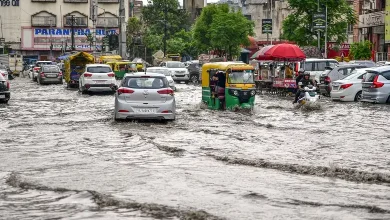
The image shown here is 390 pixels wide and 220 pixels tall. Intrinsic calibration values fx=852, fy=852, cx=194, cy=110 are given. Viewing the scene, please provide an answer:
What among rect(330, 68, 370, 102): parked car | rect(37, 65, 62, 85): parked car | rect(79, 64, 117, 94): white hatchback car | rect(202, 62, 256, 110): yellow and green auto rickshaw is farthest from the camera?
rect(37, 65, 62, 85): parked car

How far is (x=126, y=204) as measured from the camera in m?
11.5

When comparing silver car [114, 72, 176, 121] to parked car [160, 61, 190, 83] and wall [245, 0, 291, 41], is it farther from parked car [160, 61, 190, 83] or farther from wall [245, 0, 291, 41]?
wall [245, 0, 291, 41]

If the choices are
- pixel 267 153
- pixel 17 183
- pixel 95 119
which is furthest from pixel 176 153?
pixel 95 119

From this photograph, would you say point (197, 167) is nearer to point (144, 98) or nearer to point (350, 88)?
point (144, 98)

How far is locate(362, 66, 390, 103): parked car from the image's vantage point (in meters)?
33.8

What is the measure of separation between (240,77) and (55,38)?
92.8 meters

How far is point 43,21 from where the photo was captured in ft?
398

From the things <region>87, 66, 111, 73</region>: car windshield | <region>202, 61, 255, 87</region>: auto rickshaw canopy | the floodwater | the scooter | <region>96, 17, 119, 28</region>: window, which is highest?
<region>96, 17, 119, 28</region>: window

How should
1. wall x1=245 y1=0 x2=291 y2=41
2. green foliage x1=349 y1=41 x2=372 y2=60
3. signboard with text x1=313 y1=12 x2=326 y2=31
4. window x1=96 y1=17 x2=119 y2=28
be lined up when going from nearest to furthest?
1. signboard with text x1=313 y1=12 x2=326 y2=31
2. green foliage x1=349 y1=41 x2=372 y2=60
3. wall x1=245 y1=0 x2=291 y2=41
4. window x1=96 y1=17 x2=119 y2=28

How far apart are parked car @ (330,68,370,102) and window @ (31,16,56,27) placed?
8893 cm

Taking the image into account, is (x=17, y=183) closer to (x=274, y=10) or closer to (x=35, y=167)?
(x=35, y=167)

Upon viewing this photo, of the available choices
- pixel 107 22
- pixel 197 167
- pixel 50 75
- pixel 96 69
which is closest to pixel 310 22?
pixel 50 75

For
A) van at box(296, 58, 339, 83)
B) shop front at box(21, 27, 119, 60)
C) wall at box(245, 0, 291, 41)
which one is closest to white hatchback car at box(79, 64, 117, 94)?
van at box(296, 58, 339, 83)

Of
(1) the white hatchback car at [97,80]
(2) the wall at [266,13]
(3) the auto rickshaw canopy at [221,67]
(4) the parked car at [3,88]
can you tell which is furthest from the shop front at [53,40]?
(3) the auto rickshaw canopy at [221,67]
